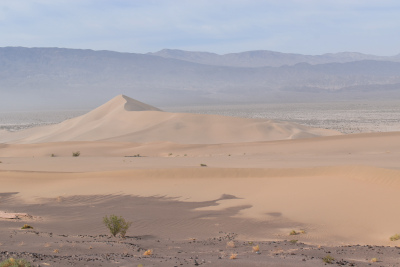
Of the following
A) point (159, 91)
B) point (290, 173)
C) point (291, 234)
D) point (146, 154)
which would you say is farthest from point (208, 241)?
point (159, 91)

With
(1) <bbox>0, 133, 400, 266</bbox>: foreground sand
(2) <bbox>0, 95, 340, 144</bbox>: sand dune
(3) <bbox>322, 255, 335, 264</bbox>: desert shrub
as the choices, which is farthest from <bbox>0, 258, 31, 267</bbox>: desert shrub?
(2) <bbox>0, 95, 340, 144</bbox>: sand dune

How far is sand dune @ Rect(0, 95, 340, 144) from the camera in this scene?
1742 inches

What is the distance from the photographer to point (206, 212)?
46.0 ft

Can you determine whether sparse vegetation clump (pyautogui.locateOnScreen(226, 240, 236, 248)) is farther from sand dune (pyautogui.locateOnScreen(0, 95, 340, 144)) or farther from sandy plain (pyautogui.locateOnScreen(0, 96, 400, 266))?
sand dune (pyautogui.locateOnScreen(0, 95, 340, 144))

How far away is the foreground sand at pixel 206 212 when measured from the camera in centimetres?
941

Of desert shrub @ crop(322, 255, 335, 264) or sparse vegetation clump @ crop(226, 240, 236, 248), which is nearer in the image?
desert shrub @ crop(322, 255, 335, 264)

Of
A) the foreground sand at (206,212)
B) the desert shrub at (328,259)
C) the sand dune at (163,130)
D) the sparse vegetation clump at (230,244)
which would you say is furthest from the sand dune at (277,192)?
the sand dune at (163,130)

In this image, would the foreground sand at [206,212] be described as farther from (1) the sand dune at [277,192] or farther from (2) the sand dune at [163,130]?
(2) the sand dune at [163,130]

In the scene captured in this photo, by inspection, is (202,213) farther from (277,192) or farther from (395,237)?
(395,237)

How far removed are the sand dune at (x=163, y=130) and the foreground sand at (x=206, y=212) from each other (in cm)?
2053

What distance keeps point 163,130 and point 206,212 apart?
107ft

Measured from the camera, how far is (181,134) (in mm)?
45375

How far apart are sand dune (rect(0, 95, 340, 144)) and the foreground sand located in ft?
67.4

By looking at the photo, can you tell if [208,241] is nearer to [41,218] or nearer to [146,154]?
[41,218]
